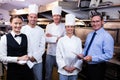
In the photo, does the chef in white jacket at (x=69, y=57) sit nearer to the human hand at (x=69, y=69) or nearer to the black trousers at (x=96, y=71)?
the human hand at (x=69, y=69)

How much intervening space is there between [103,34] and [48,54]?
1.37 m

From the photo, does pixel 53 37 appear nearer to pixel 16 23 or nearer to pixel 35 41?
pixel 35 41

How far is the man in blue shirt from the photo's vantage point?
2443mm

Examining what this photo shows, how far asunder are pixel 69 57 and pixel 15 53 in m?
0.75

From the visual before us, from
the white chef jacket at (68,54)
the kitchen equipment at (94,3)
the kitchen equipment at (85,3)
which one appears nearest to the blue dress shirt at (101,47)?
the white chef jacket at (68,54)

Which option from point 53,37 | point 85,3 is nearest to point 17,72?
point 53,37

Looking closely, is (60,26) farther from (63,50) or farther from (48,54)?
(63,50)

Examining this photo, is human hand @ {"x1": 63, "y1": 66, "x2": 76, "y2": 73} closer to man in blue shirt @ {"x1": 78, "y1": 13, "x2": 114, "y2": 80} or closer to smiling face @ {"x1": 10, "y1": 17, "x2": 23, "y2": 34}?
man in blue shirt @ {"x1": 78, "y1": 13, "x2": 114, "y2": 80}

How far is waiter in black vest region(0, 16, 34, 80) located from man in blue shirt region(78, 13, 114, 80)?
75 cm

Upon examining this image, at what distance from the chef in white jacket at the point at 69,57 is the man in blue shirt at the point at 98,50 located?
0.58ft

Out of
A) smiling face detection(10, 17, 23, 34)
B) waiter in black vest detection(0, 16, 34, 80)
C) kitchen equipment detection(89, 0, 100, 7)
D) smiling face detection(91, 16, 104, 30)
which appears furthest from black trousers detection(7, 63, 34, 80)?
kitchen equipment detection(89, 0, 100, 7)

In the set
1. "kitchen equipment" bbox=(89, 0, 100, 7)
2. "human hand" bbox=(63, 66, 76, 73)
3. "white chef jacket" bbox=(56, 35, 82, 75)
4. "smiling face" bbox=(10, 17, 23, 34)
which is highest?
"kitchen equipment" bbox=(89, 0, 100, 7)

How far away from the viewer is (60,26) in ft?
11.9

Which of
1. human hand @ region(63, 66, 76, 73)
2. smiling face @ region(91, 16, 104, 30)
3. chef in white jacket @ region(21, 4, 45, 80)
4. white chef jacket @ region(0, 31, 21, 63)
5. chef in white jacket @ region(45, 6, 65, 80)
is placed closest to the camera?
white chef jacket @ region(0, 31, 21, 63)
